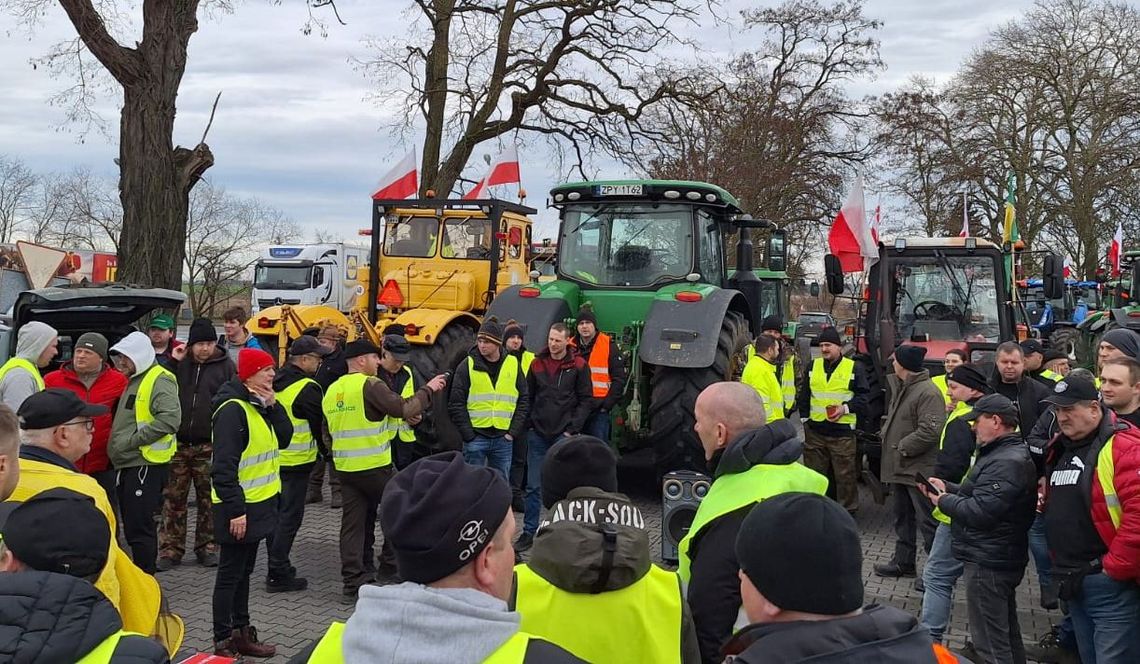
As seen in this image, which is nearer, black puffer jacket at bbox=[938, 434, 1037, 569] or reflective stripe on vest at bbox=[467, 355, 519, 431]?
black puffer jacket at bbox=[938, 434, 1037, 569]

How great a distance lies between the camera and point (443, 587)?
1.58 meters

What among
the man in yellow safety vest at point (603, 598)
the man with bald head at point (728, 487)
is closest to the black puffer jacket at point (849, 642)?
the man in yellow safety vest at point (603, 598)

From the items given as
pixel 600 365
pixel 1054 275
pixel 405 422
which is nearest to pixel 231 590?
pixel 405 422

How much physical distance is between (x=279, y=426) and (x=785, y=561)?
369cm

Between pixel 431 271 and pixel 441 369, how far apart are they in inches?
71.3

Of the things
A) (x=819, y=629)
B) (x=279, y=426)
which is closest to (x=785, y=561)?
(x=819, y=629)

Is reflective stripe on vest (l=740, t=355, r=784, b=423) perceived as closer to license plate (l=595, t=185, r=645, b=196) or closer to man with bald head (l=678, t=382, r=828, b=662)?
license plate (l=595, t=185, r=645, b=196)

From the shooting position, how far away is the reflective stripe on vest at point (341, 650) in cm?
147

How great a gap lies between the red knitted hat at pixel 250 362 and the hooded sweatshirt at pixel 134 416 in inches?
41.8

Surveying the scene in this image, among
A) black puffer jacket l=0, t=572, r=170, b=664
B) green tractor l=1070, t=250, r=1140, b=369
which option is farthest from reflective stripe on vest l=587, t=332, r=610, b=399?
green tractor l=1070, t=250, r=1140, b=369

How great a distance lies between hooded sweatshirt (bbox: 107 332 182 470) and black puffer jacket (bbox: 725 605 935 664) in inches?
182

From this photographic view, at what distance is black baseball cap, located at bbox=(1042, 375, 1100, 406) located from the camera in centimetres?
382

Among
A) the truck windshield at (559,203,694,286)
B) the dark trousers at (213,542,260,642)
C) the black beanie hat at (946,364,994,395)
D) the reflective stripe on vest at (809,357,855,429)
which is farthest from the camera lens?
the truck windshield at (559,203,694,286)

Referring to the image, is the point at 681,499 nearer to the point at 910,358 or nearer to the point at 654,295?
the point at 910,358
